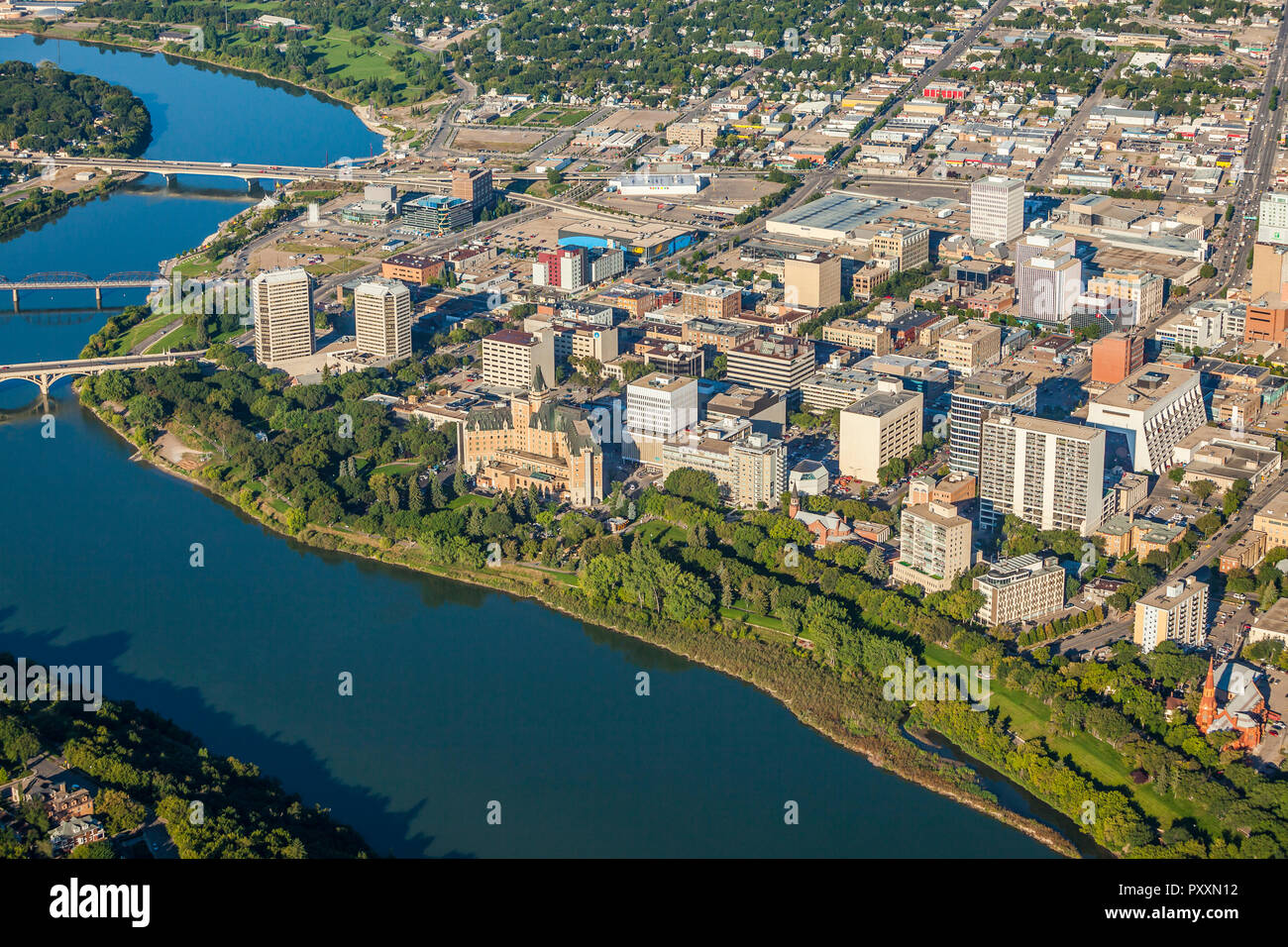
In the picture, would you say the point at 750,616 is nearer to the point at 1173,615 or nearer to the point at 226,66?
the point at 1173,615

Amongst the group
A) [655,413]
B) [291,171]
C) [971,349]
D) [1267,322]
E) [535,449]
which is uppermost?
[291,171]

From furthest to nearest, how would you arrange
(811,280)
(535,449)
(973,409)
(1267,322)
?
1. (811,280)
2. (1267,322)
3. (535,449)
4. (973,409)

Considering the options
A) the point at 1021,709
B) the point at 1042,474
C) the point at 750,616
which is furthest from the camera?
the point at 1042,474

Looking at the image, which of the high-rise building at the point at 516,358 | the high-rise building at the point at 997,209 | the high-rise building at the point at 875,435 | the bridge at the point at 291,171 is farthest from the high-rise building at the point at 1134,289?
the bridge at the point at 291,171

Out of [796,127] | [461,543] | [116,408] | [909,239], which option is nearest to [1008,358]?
[909,239]

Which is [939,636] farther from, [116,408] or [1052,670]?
[116,408]

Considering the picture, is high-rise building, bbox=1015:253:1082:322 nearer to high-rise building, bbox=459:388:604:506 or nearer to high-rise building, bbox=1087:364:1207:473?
high-rise building, bbox=1087:364:1207:473

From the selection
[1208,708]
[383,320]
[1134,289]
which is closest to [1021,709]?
[1208,708]

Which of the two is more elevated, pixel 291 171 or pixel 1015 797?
pixel 291 171
